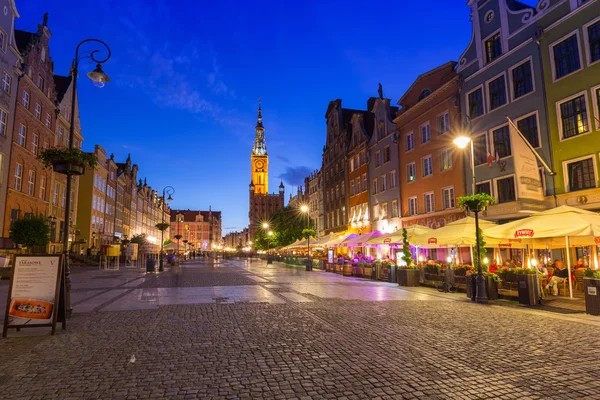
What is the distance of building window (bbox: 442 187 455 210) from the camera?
28.9 metres

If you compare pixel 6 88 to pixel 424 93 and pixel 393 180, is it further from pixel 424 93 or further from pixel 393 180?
pixel 424 93

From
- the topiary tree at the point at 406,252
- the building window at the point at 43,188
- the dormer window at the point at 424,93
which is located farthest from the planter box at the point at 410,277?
the building window at the point at 43,188

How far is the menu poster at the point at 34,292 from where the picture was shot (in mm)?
7938

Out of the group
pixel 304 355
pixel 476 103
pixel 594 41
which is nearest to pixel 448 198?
pixel 476 103

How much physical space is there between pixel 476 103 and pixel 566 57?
6652 millimetres

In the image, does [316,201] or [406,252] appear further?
[316,201]

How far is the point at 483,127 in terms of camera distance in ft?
84.5

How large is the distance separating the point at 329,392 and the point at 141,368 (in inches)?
111

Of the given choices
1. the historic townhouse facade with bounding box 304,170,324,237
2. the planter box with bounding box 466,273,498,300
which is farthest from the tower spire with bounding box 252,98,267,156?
the planter box with bounding box 466,273,498,300

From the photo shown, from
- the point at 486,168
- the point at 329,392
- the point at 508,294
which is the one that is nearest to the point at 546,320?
the point at 508,294

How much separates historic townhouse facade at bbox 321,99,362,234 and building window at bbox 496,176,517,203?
26.2 metres

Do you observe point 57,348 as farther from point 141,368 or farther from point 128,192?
point 128,192

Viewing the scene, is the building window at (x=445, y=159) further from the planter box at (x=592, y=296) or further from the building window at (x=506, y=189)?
the planter box at (x=592, y=296)

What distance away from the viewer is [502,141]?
24344mm
